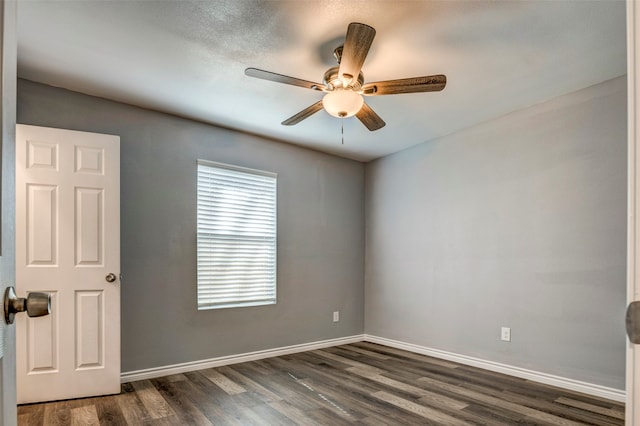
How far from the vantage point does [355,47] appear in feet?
6.97

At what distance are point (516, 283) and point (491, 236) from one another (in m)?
0.50

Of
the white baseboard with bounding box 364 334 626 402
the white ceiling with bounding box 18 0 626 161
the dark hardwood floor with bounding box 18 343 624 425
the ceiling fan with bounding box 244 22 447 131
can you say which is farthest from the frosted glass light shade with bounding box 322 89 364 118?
the white baseboard with bounding box 364 334 626 402

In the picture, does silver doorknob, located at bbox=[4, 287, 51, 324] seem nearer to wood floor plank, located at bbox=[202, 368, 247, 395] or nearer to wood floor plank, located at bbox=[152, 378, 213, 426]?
wood floor plank, located at bbox=[152, 378, 213, 426]

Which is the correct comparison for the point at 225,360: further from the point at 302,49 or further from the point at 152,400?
the point at 302,49

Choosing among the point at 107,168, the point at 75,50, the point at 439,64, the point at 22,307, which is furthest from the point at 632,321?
the point at 107,168

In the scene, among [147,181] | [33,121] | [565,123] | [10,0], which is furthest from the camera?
[147,181]

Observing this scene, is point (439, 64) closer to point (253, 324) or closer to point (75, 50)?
point (75, 50)

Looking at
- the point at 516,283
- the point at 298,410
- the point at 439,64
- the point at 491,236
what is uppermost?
the point at 439,64

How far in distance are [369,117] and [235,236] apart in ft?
6.73

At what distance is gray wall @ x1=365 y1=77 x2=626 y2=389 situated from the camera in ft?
10.2

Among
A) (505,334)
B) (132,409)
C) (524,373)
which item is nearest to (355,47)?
(132,409)

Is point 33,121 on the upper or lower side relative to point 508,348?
upper

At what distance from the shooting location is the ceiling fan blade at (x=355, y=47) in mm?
1981

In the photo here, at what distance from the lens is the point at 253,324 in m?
4.25
